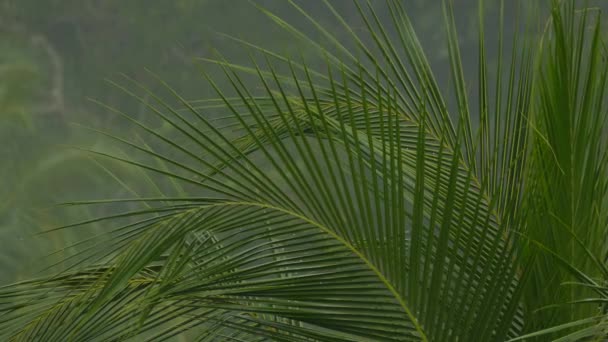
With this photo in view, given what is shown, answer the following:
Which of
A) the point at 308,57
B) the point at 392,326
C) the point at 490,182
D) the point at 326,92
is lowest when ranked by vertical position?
the point at 392,326

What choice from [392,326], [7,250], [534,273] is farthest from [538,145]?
[7,250]

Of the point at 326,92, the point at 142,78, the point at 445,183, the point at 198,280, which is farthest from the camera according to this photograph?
the point at 142,78

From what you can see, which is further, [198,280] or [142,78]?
[142,78]

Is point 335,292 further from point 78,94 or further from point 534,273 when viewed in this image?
point 78,94

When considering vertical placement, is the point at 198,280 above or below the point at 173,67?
below

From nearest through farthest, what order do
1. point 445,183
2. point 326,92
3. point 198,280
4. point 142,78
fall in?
point 198,280
point 445,183
point 326,92
point 142,78

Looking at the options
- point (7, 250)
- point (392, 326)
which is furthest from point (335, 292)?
point (7, 250)

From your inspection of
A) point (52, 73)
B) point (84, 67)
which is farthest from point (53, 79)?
point (84, 67)

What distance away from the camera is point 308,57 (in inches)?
173

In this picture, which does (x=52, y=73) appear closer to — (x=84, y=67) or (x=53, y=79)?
(x=53, y=79)

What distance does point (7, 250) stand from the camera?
4.51 m

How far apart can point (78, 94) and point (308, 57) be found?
95 cm

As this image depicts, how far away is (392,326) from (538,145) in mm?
253

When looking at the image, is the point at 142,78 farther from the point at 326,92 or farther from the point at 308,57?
the point at 326,92
